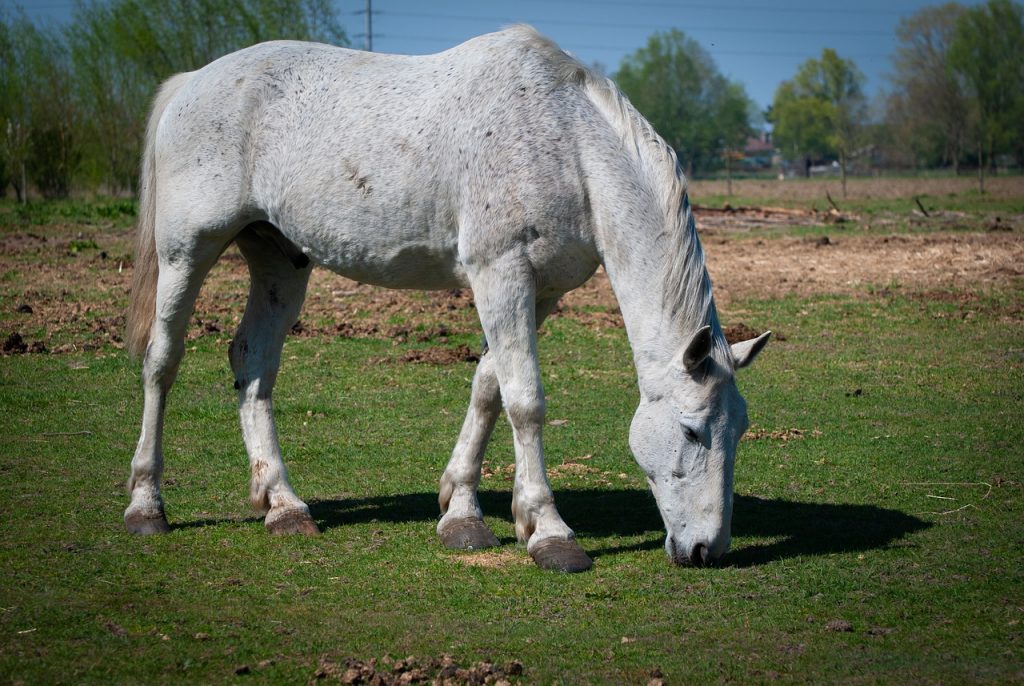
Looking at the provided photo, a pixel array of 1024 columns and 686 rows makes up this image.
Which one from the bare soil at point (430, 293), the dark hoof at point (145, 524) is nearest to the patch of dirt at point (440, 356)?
the bare soil at point (430, 293)

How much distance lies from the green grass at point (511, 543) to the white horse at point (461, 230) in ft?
1.07

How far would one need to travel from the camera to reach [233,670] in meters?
3.36

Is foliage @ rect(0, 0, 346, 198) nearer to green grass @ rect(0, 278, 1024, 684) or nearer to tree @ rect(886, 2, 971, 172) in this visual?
green grass @ rect(0, 278, 1024, 684)

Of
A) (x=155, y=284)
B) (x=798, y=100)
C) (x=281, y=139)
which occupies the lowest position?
(x=155, y=284)

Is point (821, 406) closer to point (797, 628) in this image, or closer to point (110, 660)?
point (797, 628)

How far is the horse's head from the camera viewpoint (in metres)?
4.19

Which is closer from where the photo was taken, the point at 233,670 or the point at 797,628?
the point at 233,670

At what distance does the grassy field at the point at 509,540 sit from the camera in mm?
3508

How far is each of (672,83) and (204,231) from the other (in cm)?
8028


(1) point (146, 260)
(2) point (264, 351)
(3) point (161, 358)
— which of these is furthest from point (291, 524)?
(1) point (146, 260)

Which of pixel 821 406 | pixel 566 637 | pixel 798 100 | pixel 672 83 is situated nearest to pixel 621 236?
pixel 566 637

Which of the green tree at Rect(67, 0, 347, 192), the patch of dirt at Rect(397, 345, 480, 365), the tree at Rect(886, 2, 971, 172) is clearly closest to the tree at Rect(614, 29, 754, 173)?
the tree at Rect(886, 2, 971, 172)

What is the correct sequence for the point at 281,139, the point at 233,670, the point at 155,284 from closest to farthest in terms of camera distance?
the point at 233,670 < the point at 281,139 < the point at 155,284

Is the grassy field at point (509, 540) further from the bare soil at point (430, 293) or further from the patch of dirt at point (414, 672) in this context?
the bare soil at point (430, 293)
